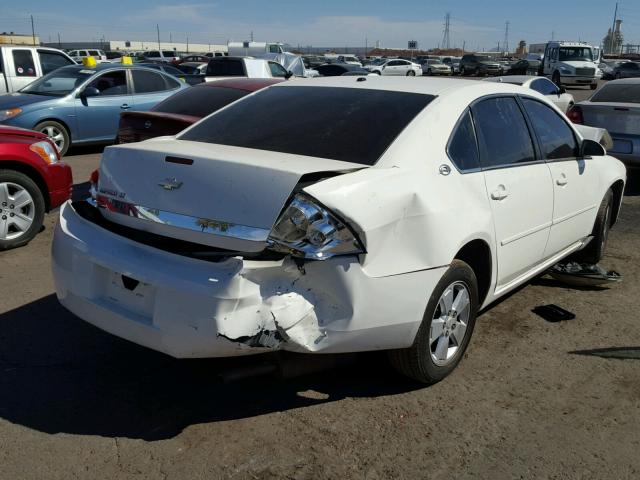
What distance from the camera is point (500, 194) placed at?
154 inches

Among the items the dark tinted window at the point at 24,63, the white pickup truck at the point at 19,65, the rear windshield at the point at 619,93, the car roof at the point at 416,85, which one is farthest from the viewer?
the dark tinted window at the point at 24,63

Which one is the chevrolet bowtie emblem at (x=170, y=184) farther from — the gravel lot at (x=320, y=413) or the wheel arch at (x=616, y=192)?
the wheel arch at (x=616, y=192)

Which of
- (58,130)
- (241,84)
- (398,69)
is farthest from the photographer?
(398,69)

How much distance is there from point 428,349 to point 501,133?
1543 mm

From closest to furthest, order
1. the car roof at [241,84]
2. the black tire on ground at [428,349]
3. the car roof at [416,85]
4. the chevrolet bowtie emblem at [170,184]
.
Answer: the chevrolet bowtie emblem at [170,184] → the black tire on ground at [428,349] → the car roof at [416,85] → the car roof at [241,84]

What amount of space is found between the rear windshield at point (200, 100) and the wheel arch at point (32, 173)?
71.5 inches

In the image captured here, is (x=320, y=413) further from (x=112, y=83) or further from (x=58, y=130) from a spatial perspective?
(x=112, y=83)

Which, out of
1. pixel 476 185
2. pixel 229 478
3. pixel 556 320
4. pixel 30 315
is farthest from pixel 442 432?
pixel 30 315

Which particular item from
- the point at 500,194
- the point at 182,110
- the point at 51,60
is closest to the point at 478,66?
the point at 51,60

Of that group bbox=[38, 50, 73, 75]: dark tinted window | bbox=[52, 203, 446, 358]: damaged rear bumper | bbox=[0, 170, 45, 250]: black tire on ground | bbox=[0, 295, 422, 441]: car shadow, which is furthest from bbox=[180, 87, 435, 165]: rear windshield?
bbox=[38, 50, 73, 75]: dark tinted window

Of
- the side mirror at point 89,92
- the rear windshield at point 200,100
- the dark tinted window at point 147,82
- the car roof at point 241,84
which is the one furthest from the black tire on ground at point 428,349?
the dark tinted window at point 147,82

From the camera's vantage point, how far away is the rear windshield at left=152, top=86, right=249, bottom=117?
7504mm

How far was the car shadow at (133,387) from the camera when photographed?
3264 millimetres

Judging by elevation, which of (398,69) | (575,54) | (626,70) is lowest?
(626,70)
